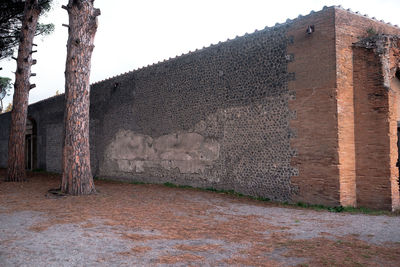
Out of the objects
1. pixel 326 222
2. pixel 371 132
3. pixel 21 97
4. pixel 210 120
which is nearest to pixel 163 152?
pixel 210 120

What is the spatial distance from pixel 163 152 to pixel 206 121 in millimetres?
2197

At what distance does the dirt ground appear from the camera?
3875mm

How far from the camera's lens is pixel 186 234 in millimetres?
5102

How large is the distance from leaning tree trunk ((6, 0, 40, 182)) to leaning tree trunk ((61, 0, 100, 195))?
4.80 meters

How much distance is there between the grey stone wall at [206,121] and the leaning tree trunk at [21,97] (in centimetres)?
286

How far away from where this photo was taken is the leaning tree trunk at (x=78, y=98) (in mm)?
9109

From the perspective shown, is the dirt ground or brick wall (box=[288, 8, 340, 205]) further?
brick wall (box=[288, 8, 340, 205])

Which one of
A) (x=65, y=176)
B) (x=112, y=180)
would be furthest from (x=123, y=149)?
(x=65, y=176)

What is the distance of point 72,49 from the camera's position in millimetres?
9375

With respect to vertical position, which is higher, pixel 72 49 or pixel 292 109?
pixel 72 49

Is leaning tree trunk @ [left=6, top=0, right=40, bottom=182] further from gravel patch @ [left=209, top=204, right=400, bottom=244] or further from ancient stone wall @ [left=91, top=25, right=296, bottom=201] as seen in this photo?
gravel patch @ [left=209, top=204, right=400, bottom=244]

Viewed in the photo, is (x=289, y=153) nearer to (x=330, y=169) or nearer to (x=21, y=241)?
(x=330, y=169)

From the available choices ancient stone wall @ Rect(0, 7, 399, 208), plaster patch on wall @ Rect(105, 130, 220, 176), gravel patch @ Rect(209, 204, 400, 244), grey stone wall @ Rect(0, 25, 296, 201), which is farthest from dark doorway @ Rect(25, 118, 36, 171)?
gravel patch @ Rect(209, 204, 400, 244)

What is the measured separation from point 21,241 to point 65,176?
4813mm
